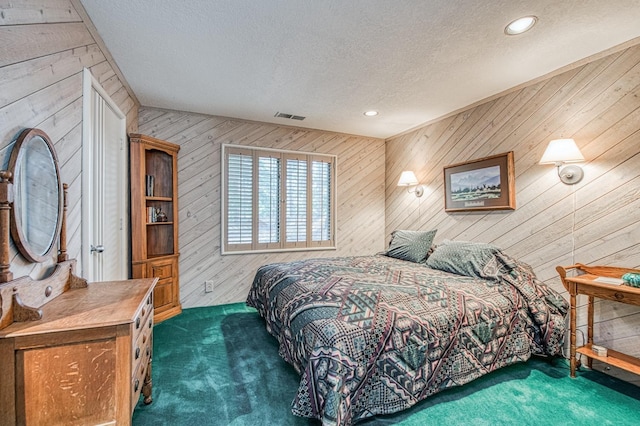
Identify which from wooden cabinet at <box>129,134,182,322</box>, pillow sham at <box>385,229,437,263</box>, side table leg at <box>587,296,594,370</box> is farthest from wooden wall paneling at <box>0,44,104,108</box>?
side table leg at <box>587,296,594,370</box>

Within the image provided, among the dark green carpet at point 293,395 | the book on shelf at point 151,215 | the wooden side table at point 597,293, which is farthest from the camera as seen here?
the book on shelf at point 151,215

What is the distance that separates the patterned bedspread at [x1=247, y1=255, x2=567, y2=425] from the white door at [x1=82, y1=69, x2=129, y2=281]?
1437 millimetres

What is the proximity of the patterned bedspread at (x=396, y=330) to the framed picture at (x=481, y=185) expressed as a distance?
2.46ft

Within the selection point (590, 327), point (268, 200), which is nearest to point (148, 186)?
point (268, 200)

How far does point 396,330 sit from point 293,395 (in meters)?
0.89

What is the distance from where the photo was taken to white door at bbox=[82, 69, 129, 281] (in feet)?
6.52

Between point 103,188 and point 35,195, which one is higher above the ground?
point 103,188

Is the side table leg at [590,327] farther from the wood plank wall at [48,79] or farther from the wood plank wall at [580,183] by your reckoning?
the wood plank wall at [48,79]

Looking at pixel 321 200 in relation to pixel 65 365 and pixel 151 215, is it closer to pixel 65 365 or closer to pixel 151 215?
pixel 151 215

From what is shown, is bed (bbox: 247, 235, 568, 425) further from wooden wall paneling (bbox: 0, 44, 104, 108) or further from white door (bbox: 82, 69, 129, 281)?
wooden wall paneling (bbox: 0, 44, 104, 108)

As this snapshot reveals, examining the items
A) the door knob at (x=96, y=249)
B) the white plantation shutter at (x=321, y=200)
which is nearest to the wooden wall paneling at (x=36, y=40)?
the door knob at (x=96, y=249)

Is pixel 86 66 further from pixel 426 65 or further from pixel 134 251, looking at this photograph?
pixel 426 65

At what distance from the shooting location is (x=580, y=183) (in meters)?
2.41

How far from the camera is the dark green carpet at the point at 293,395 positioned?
5.74 ft
